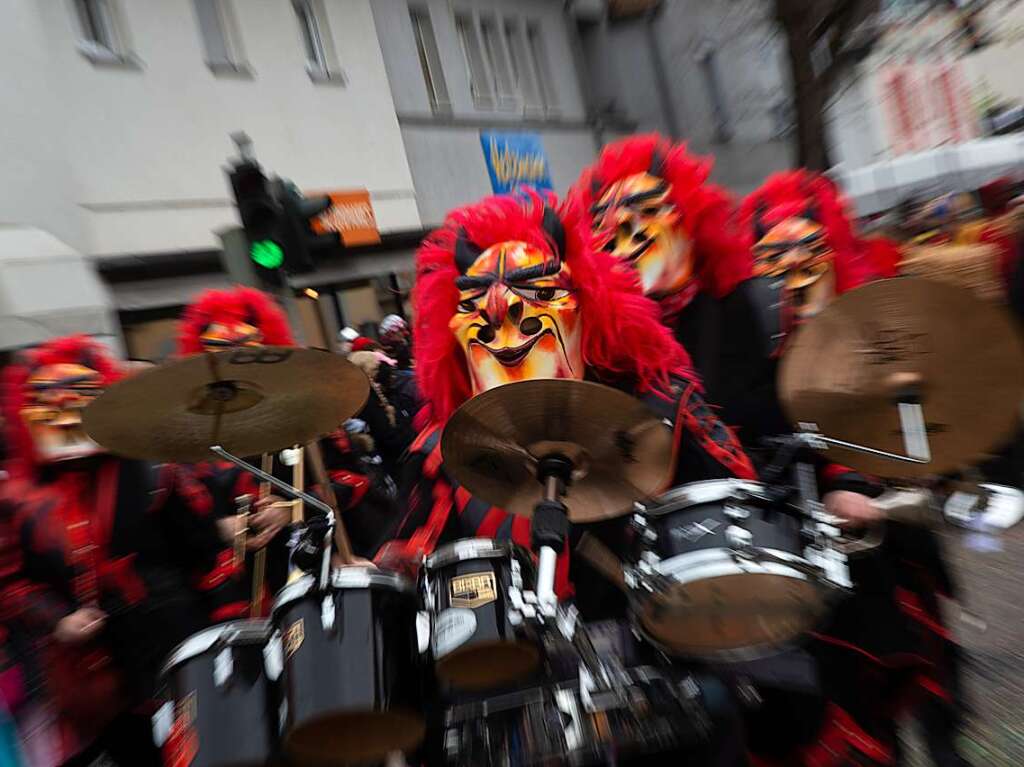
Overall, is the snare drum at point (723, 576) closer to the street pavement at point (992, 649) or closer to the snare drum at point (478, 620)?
the snare drum at point (478, 620)

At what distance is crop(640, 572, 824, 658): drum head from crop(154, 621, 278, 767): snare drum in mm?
767

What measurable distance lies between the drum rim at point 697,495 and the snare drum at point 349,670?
0.58 meters

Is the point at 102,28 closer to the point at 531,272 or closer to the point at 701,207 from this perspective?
the point at 701,207

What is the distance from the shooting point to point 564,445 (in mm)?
1758

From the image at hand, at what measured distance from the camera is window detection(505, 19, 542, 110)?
12453 mm

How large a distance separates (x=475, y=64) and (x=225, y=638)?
11706 millimetres

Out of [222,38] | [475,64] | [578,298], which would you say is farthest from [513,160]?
[578,298]

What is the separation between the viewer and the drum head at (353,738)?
1462 millimetres

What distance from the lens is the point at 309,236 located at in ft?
14.4

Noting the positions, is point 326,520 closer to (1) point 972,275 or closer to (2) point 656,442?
(2) point 656,442

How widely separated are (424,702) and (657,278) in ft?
5.72

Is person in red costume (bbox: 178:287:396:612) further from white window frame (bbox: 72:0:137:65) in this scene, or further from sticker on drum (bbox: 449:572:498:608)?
white window frame (bbox: 72:0:137:65)

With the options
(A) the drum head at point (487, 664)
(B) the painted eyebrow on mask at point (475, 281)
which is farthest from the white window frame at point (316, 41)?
(A) the drum head at point (487, 664)

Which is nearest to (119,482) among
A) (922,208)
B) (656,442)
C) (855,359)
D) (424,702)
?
(424,702)
